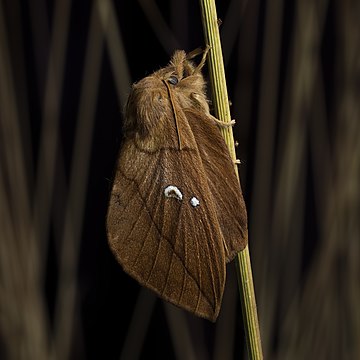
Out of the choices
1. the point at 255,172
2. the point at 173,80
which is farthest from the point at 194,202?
the point at 255,172

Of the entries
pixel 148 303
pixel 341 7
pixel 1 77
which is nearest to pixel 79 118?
pixel 1 77

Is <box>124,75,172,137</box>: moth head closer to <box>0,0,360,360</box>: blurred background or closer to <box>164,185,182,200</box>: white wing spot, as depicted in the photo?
<box>164,185,182,200</box>: white wing spot

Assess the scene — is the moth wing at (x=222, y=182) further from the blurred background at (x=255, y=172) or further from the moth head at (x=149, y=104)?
the blurred background at (x=255, y=172)

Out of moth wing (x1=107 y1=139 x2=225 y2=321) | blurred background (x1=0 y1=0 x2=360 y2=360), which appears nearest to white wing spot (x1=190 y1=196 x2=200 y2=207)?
moth wing (x1=107 y1=139 x2=225 y2=321)

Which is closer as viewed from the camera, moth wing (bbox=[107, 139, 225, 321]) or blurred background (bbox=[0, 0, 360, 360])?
moth wing (bbox=[107, 139, 225, 321])

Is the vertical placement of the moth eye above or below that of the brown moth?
above

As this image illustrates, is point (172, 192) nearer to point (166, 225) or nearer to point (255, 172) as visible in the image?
point (166, 225)

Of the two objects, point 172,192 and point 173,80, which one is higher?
point 173,80
